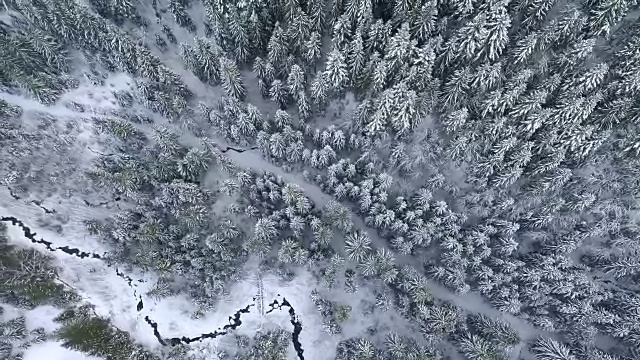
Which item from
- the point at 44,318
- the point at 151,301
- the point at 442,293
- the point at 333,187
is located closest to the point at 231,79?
the point at 333,187

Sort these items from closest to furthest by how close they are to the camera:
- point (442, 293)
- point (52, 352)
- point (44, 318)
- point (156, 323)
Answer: point (52, 352) < point (44, 318) < point (156, 323) < point (442, 293)

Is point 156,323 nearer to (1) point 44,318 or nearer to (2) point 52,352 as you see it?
(2) point 52,352

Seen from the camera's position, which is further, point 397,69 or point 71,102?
point 71,102

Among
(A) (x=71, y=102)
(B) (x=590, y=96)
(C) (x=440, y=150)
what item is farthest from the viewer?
(A) (x=71, y=102)

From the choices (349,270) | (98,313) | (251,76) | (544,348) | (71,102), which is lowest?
(98,313)

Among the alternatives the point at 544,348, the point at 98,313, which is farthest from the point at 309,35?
the point at 544,348

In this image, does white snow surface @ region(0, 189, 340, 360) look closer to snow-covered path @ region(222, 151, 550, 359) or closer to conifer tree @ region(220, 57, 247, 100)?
snow-covered path @ region(222, 151, 550, 359)

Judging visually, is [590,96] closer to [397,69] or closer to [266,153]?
[397,69]
